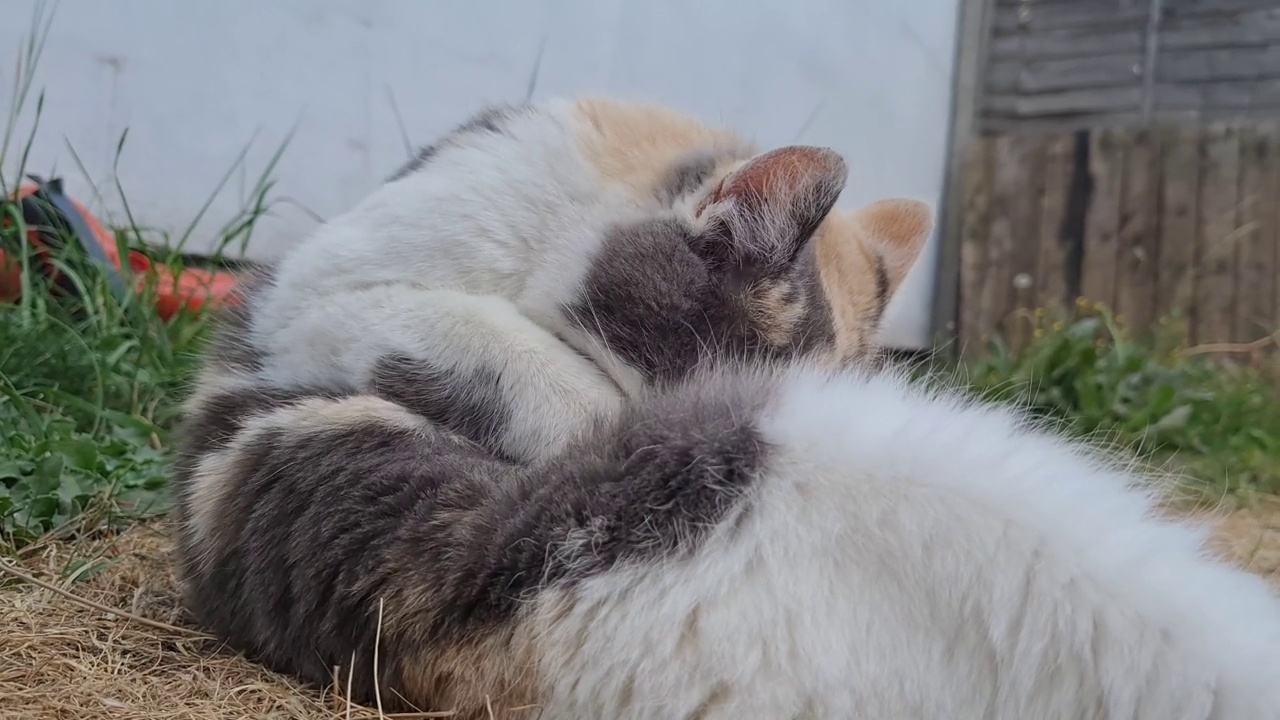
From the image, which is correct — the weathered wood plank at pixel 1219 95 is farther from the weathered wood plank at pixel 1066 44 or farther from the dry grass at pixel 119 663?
the dry grass at pixel 119 663

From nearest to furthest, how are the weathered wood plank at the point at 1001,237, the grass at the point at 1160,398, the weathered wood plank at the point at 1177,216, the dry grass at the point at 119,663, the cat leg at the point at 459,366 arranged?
the dry grass at the point at 119,663
the cat leg at the point at 459,366
the grass at the point at 1160,398
the weathered wood plank at the point at 1177,216
the weathered wood plank at the point at 1001,237

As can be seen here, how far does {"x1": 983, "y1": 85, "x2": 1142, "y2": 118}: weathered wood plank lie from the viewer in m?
3.80

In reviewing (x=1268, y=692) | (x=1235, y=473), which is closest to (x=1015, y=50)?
(x=1235, y=473)

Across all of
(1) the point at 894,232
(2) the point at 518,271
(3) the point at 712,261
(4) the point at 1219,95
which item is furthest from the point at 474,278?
(4) the point at 1219,95

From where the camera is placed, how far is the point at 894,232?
62.3 inches

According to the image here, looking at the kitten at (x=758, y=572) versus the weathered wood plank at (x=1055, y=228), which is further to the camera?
the weathered wood plank at (x=1055, y=228)

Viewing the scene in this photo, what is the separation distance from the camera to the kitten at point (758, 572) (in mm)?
696

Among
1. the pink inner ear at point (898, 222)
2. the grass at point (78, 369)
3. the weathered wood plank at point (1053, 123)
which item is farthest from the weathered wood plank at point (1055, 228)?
the grass at point (78, 369)

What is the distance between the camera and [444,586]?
2.80ft

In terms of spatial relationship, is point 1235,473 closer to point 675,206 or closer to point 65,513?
point 675,206

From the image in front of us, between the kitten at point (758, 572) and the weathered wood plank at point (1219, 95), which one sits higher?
the weathered wood plank at point (1219, 95)

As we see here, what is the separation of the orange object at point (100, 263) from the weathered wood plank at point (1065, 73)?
2999 millimetres

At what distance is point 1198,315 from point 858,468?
351 cm

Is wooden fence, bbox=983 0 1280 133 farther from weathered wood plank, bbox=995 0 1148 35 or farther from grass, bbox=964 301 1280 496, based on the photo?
grass, bbox=964 301 1280 496
